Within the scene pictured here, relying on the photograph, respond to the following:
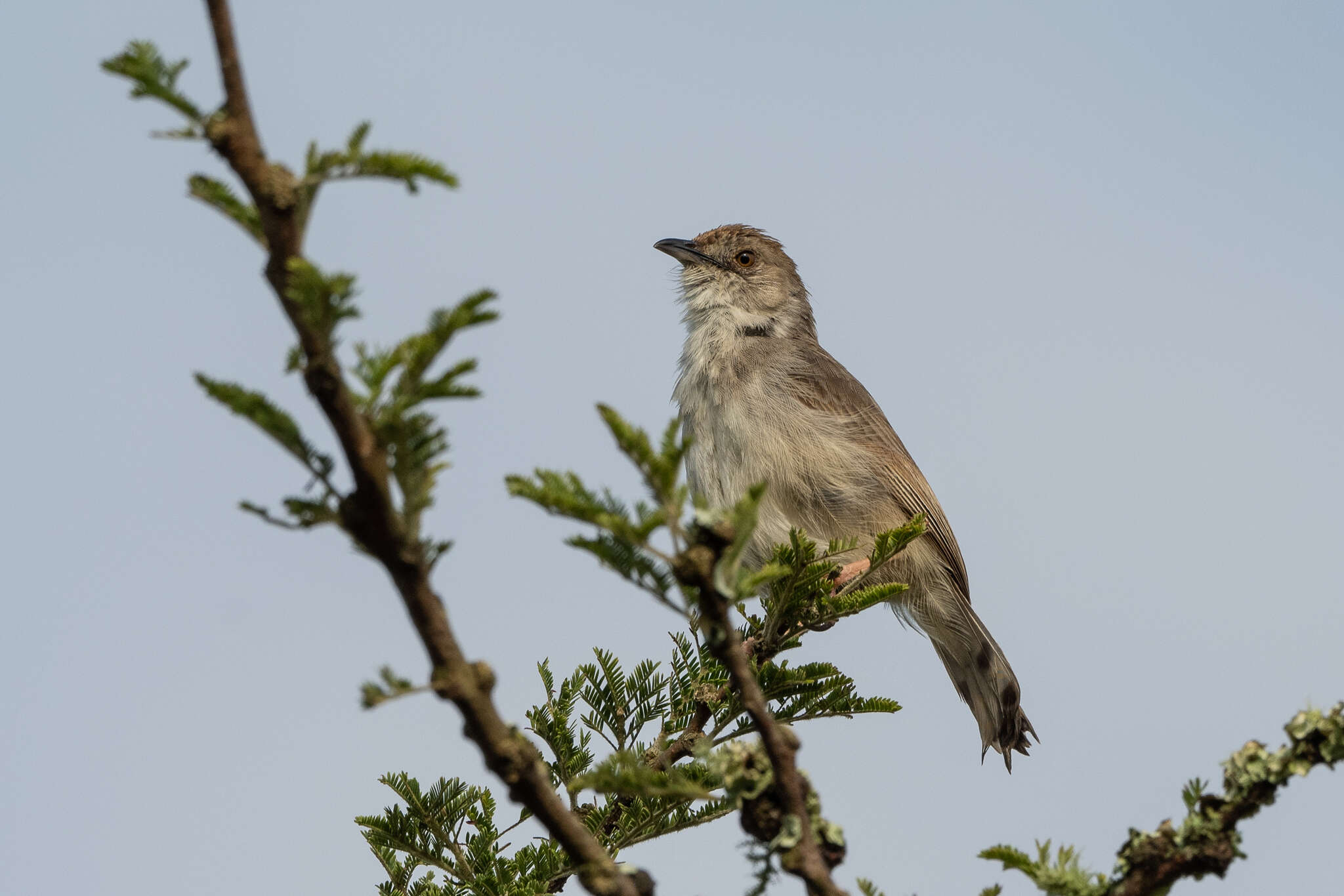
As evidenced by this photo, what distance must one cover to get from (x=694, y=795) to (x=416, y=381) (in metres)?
0.93

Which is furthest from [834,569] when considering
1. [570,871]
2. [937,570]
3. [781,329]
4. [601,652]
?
[781,329]

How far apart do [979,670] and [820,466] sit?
1.51 meters

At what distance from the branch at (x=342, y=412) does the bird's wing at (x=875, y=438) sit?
5434 mm

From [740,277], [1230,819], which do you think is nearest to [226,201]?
[1230,819]

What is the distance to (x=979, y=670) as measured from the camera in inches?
279

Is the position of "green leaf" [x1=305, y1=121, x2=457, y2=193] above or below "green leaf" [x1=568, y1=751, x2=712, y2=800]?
above

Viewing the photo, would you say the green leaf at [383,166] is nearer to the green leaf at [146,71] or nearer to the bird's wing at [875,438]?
the green leaf at [146,71]

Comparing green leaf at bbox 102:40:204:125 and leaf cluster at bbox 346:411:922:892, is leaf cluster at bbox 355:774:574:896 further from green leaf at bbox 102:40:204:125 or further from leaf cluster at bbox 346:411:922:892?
green leaf at bbox 102:40:204:125

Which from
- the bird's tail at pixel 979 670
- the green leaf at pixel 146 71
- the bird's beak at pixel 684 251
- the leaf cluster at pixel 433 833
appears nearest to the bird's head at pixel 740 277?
the bird's beak at pixel 684 251

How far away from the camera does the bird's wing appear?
7199 mm

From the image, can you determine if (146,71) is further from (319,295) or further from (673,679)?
(673,679)

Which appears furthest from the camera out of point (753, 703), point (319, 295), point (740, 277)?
point (740, 277)

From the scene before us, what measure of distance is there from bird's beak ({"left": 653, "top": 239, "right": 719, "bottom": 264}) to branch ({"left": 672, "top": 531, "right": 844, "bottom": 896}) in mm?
6550

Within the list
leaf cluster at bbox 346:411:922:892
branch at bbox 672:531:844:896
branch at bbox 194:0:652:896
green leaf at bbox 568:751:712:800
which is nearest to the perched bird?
leaf cluster at bbox 346:411:922:892
